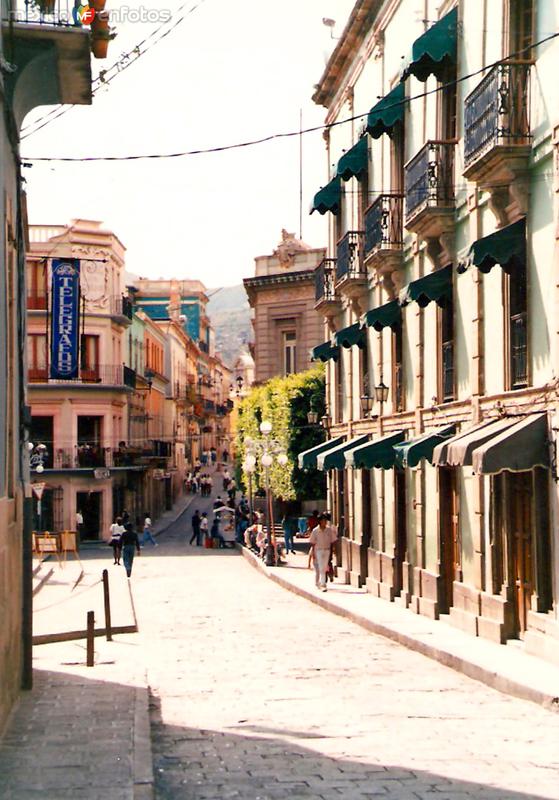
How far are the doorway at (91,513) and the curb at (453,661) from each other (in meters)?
29.2

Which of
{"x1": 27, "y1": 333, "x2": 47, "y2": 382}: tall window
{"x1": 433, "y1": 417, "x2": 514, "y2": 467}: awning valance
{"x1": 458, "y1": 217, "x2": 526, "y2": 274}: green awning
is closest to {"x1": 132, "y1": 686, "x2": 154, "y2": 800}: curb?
{"x1": 433, "y1": 417, "x2": 514, "y2": 467}: awning valance

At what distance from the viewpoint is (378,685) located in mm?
13336

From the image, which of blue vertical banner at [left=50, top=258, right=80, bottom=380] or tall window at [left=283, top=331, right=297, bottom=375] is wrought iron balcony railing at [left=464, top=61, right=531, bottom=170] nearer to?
blue vertical banner at [left=50, top=258, right=80, bottom=380]

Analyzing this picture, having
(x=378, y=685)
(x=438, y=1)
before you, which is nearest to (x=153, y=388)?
(x=438, y=1)

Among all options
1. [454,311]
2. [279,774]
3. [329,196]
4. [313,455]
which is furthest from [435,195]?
[313,455]

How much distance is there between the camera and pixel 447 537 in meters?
19.7

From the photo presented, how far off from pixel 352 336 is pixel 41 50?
1435 cm

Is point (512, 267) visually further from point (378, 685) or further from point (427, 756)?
point (427, 756)

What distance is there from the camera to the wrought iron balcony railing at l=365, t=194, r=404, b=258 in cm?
2270

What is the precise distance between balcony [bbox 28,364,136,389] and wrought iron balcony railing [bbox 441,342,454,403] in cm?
3327

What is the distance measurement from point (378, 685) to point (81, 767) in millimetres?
5057

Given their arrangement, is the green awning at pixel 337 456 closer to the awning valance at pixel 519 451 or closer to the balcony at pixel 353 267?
the balcony at pixel 353 267

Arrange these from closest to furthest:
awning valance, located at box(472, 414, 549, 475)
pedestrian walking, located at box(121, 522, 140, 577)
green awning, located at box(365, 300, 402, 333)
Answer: awning valance, located at box(472, 414, 549, 475)
green awning, located at box(365, 300, 402, 333)
pedestrian walking, located at box(121, 522, 140, 577)

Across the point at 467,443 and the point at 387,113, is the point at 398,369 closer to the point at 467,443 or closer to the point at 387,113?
the point at 387,113
